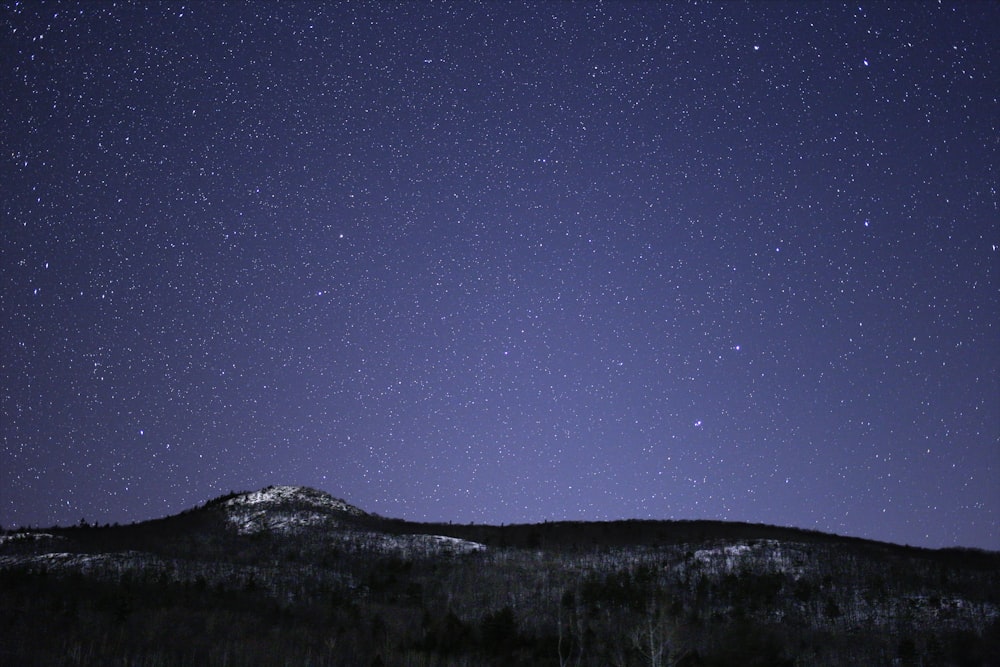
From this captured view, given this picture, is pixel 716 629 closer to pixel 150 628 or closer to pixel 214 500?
pixel 150 628

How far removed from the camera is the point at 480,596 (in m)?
39.4

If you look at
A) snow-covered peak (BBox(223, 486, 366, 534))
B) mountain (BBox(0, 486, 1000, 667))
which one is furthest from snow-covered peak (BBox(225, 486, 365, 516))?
mountain (BBox(0, 486, 1000, 667))

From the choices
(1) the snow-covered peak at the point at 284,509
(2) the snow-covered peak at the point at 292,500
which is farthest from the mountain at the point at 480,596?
(2) the snow-covered peak at the point at 292,500

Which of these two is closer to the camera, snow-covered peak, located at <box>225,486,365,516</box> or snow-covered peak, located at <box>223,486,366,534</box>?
snow-covered peak, located at <box>223,486,366,534</box>

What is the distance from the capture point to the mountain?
97.3ft

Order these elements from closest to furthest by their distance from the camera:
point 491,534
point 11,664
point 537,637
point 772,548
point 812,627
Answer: point 11,664, point 537,637, point 812,627, point 772,548, point 491,534

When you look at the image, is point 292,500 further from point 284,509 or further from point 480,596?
point 480,596

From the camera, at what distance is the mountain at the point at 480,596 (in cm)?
2966

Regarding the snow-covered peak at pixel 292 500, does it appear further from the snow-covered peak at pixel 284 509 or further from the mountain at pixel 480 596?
the mountain at pixel 480 596

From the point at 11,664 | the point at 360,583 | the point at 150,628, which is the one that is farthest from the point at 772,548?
the point at 11,664

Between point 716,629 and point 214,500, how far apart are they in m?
43.1

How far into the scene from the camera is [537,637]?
3306 cm

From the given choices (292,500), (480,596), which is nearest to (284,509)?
(292,500)

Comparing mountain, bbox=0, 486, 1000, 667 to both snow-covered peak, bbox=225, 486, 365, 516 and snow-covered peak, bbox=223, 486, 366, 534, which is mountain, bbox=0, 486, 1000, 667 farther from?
snow-covered peak, bbox=225, 486, 365, 516
